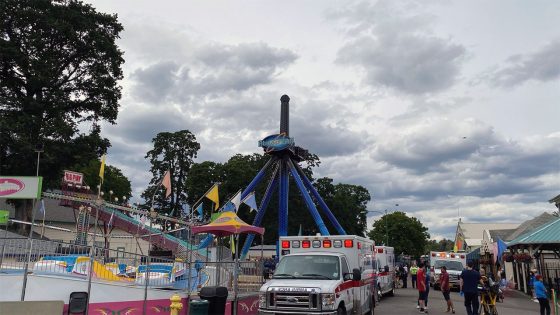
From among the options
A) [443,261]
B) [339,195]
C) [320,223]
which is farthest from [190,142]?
[443,261]

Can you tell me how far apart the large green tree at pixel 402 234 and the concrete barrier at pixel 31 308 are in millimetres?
93646

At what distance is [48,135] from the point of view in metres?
31.2

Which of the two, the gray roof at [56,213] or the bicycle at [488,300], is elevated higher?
the gray roof at [56,213]

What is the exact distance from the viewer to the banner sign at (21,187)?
979 centimetres

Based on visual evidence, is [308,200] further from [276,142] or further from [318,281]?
[318,281]

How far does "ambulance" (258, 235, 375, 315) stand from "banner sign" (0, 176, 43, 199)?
5685 mm

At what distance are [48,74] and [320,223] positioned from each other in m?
30.0

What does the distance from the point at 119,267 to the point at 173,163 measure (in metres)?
61.5

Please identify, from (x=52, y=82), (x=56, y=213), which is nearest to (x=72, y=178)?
(x=52, y=82)

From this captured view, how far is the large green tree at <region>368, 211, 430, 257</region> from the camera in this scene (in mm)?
99375

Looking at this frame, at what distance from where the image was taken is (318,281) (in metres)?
11.4

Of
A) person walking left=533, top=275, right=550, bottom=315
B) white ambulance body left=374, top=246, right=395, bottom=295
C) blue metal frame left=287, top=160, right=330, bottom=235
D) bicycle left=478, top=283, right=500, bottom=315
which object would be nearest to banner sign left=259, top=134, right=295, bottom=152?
blue metal frame left=287, top=160, right=330, bottom=235

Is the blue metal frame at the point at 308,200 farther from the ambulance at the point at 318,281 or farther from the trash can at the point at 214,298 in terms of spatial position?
the trash can at the point at 214,298

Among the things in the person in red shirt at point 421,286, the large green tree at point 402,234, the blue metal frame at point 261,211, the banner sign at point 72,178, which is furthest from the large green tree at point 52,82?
the large green tree at point 402,234
